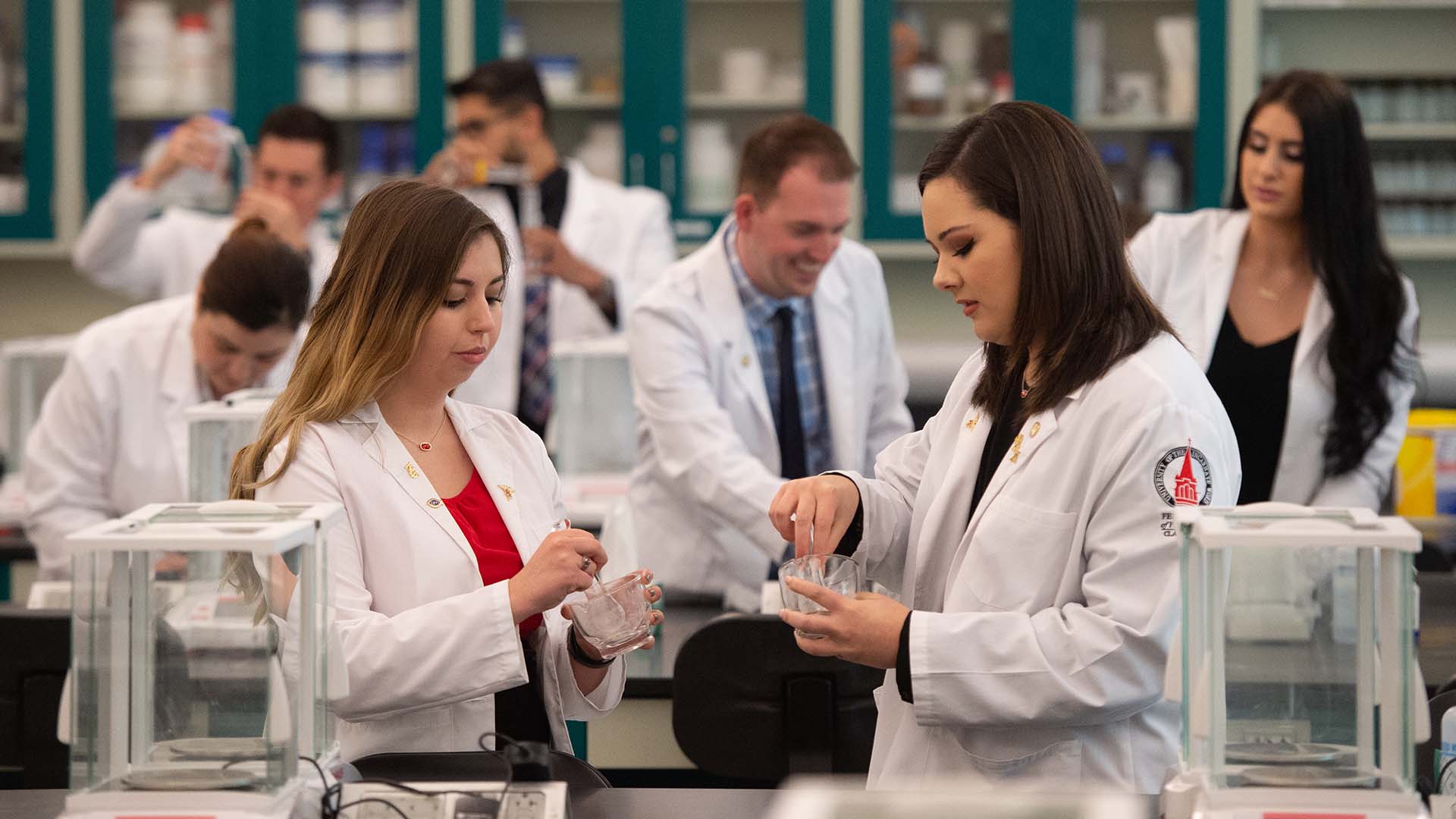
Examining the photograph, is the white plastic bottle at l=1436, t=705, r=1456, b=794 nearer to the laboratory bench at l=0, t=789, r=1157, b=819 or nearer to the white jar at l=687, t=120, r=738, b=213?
the laboratory bench at l=0, t=789, r=1157, b=819

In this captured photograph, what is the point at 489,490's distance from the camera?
5.91ft

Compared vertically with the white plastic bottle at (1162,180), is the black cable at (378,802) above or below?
below

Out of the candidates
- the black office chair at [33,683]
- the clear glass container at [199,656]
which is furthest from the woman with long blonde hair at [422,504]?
the black office chair at [33,683]

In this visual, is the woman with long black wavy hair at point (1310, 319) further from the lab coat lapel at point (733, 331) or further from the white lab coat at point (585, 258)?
the white lab coat at point (585, 258)

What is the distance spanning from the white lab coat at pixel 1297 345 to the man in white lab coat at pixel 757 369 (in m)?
0.55

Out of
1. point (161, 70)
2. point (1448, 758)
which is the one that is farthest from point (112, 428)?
point (1448, 758)

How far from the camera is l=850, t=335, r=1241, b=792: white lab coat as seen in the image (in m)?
1.54

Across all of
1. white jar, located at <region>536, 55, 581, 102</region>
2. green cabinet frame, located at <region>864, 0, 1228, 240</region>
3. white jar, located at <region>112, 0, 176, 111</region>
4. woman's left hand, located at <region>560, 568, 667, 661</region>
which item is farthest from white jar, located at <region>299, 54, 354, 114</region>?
woman's left hand, located at <region>560, 568, 667, 661</region>

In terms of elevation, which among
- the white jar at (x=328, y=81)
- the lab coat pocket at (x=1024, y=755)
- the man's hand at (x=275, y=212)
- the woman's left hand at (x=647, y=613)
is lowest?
the lab coat pocket at (x=1024, y=755)

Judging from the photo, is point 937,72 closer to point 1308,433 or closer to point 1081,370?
point 1308,433

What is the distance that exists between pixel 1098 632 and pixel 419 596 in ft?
2.32

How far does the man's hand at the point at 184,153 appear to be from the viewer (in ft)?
12.8

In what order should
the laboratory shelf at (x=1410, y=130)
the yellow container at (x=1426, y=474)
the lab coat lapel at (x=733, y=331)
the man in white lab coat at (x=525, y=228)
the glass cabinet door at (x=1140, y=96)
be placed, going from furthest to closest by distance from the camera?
the glass cabinet door at (x=1140, y=96) < the laboratory shelf at (x=1410, y=130) < the man in white lab coat at (x=525, y=228) < the yellow container at (x=1426, y=474) < the lab coat lapel at (x=733, y=331)

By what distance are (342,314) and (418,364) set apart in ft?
0.33
